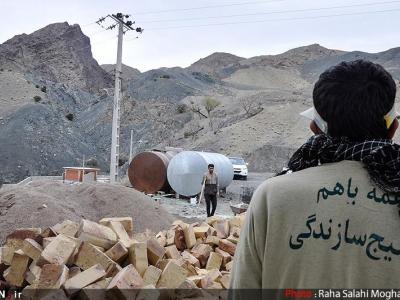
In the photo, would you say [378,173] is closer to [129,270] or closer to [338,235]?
[338,235]

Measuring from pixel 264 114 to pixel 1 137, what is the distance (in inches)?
1030

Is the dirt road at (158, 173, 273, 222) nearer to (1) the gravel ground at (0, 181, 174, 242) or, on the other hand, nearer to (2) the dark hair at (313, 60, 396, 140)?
(1) the gravel ground at (0, 181, 174, 242)

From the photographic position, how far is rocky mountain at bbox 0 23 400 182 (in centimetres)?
4303

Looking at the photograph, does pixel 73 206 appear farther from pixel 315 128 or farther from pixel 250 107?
pixel 250 107

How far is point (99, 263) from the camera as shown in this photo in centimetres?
498

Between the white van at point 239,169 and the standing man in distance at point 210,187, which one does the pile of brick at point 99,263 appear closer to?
the standing man in distance at point 210,187

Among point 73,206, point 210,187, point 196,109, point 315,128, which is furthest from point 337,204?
point 196,109

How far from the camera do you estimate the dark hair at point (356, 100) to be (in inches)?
65.9

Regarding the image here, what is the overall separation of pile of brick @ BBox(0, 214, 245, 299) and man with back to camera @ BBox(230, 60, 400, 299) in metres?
2.99

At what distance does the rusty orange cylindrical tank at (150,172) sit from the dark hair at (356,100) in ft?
59.8

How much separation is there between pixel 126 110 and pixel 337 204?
61.1 m

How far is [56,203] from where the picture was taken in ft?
28.8

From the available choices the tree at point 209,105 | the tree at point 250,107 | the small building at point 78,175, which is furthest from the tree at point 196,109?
the small building at point 78,175

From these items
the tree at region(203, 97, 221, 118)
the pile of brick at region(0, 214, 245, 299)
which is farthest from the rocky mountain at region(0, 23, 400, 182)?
the pile of brick at region(0, 214, 245, 299)
